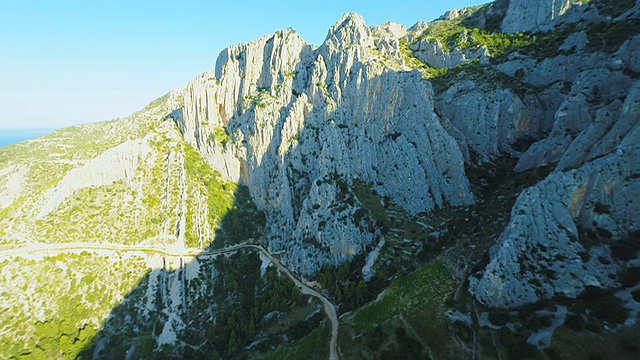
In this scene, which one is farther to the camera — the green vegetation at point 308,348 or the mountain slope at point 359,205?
the green vegetation at point 308,348

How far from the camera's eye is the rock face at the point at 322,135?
102 meters

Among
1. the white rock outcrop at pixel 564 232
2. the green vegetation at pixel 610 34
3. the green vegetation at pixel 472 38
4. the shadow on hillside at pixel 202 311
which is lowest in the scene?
the shadow on hillside at pixel 202 311

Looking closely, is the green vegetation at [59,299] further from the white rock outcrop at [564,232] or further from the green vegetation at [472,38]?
the green vegetation at [472,38]

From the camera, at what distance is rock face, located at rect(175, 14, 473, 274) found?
4031 inches

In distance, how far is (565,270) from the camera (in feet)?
173

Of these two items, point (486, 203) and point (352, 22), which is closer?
point (486, 203)

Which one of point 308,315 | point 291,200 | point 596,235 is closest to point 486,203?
point 596,235

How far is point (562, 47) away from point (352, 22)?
8559 cm

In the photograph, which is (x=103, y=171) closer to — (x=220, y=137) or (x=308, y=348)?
(x=220, y=137)

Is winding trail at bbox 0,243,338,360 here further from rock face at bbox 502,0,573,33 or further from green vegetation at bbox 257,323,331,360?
rock face at bbox 502,0,573,33

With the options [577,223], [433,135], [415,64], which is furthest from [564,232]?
[415,64]

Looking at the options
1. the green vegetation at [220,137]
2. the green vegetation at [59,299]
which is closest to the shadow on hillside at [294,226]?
the green vegetation at [59,299]

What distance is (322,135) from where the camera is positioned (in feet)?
407

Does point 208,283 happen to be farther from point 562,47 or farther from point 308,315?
point 562,47
